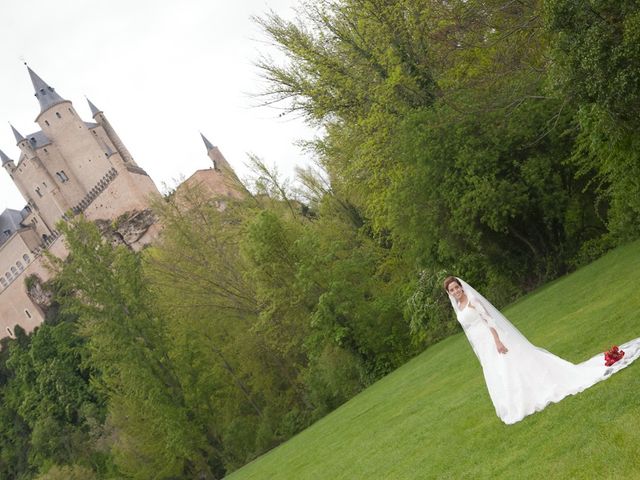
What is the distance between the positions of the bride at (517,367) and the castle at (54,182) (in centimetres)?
6760

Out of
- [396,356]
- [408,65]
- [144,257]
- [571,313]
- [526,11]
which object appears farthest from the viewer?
[144,257]

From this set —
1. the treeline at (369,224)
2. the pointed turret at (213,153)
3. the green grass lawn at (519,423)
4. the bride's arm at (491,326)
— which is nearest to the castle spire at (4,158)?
the pointed turret at (213,153)

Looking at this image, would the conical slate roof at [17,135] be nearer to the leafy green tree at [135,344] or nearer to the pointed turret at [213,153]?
the pointed turret at [213,153]

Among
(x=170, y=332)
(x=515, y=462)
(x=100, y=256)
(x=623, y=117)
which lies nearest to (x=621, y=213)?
(x=623, y=117)

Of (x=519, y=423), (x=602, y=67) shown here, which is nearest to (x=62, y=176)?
(x=602, y=67)

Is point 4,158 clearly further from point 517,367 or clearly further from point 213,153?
point 517,367

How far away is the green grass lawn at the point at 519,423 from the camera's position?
5.80 metres

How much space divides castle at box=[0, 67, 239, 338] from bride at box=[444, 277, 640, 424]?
67.6m

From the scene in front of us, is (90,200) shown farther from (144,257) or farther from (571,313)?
(571,313)

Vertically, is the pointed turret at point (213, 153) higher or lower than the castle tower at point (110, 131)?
lower

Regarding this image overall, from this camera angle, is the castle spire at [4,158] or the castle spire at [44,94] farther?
the castle spire at [4,158]

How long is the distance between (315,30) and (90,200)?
189 feet

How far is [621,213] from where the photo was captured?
16266 mm

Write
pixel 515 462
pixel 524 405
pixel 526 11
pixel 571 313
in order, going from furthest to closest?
pixel 526 11 → pixel 571 313 → pixel 524 405 → pixel 515 462
